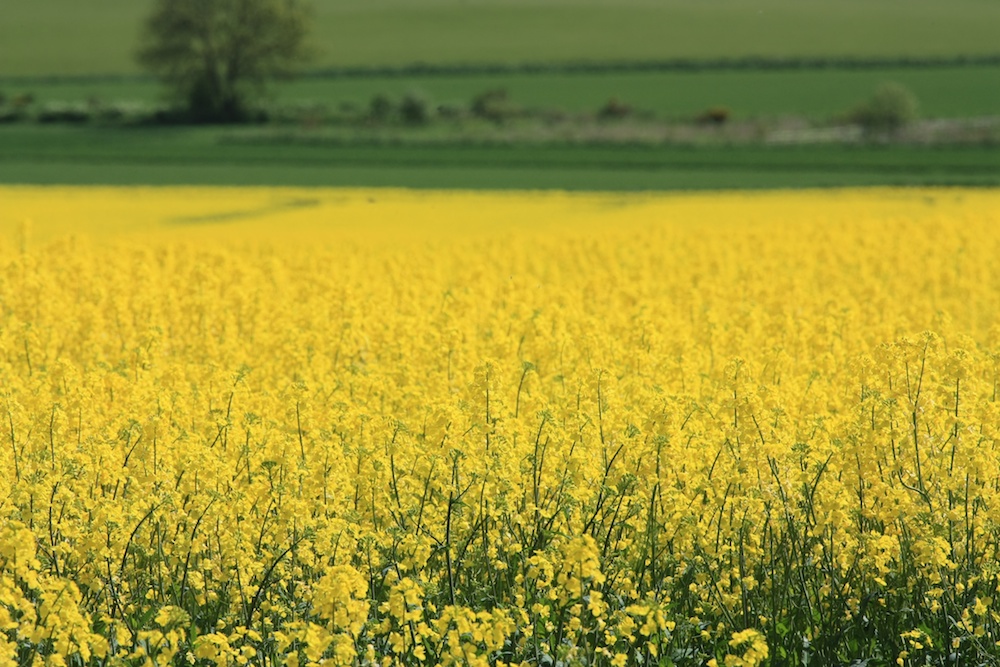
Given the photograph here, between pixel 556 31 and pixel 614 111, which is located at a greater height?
pixel 556 31

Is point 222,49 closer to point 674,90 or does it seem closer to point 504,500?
point 674,90

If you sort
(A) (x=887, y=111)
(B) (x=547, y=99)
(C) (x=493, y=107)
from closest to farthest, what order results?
(A) (x=887, y=111) < (C) (x=493, y=107) < (B) (x=547, y=99)

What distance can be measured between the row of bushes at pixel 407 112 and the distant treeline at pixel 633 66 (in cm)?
1511

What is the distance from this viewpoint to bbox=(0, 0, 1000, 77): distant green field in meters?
92.2

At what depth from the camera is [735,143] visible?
177 feet

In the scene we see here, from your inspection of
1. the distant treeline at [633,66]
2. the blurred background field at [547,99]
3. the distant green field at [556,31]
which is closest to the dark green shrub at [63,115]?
the blurred background field at [547,99]

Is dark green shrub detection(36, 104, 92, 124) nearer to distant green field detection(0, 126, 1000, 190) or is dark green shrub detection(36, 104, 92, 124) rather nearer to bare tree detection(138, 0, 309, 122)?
bare tree detection(138, 0, 309, 122)

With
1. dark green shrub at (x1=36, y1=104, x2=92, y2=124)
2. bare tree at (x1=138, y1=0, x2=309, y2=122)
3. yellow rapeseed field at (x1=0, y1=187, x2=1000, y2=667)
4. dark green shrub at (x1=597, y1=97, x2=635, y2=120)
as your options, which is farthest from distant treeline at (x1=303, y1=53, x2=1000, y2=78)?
yellow rapeseed field at (x1=0, y1=187, x2=1000, y2=667)

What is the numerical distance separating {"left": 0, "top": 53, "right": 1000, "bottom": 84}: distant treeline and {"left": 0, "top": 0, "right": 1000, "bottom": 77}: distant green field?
1.60 metres

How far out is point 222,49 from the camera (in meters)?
77.4

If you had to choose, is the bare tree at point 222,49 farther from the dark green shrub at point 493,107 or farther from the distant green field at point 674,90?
the dark green shrub at point 493,107

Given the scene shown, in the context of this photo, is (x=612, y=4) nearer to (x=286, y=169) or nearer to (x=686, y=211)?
(x=286, y=169)

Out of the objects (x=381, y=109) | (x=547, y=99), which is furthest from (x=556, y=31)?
(x=381, y=109)

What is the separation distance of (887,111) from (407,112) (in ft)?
72.8
